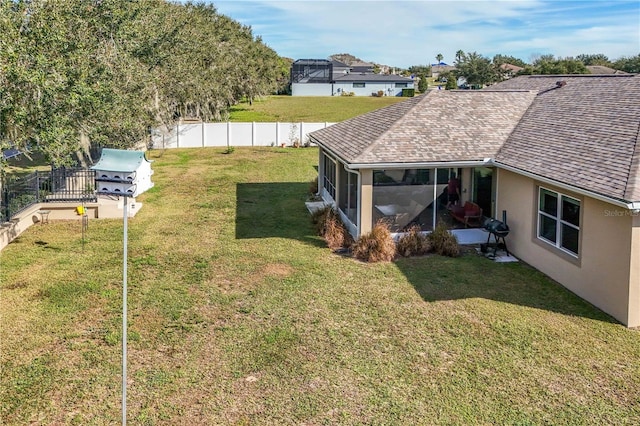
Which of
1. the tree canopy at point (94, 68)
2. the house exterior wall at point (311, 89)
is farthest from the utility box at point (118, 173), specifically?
the house exterior wall at point (311, 89)

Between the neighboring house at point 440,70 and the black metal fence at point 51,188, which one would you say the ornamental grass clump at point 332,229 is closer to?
the black metal fence at point 51,188

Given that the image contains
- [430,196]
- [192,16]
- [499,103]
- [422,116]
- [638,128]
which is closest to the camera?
[638,128]

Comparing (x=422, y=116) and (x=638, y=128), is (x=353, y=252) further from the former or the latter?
(x=638, y=128)

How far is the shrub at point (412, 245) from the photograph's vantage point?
1413 cm

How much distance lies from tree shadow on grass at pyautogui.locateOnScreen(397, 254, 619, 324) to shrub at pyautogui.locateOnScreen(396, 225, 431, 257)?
13.5 inches

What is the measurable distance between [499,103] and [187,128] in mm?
23321

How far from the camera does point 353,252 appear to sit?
14180 millimetres

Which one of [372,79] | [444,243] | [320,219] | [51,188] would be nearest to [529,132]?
[444,243]

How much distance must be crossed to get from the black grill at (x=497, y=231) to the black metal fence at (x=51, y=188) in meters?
12.1

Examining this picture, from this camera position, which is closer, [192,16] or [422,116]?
[422,116]

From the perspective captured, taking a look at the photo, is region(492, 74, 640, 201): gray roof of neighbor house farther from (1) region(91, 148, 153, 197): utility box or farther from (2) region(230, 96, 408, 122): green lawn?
(2) region(230, 96, 408, 122): green lawn

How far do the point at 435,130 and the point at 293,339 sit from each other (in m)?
8.97

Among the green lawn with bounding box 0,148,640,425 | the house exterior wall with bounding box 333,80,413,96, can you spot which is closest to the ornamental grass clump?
the green lawn with bounding box 0,148,640,425

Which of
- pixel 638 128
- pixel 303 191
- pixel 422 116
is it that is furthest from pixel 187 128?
pixel 638 128
